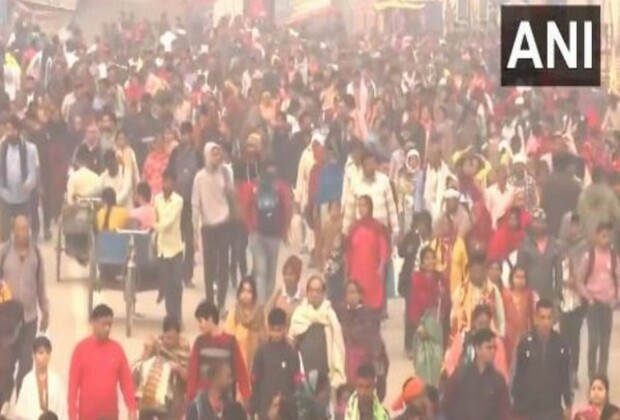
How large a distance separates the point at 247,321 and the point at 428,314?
0.75m

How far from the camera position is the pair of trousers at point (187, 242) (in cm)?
640

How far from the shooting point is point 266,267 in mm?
6379

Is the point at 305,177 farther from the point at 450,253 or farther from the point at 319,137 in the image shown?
the point at 450,253

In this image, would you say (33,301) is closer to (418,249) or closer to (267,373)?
(267,373)

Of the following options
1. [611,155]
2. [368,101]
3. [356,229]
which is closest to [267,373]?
[356,229]

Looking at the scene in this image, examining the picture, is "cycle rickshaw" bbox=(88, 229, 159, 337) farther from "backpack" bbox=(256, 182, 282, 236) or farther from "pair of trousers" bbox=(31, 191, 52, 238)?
"backpack" bbox=(256, 182, 282, 236)

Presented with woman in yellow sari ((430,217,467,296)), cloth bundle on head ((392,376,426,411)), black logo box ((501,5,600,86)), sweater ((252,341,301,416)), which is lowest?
cloth bundle on head ((392,376,426,411))

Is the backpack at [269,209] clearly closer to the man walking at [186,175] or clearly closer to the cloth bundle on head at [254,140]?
the cloth bundle on head at [254,140]

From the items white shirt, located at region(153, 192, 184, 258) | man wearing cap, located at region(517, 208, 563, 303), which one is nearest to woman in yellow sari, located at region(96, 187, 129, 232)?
white shirt, located at region(153, 192, 184, 258)

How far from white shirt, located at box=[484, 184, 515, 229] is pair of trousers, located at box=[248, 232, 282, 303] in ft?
2.90

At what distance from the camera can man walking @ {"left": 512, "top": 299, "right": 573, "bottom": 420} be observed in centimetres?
637

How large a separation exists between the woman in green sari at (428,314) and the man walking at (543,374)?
34cm

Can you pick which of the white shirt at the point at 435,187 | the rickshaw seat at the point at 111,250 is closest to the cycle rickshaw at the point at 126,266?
the rickshaw seat at the point at 111,250

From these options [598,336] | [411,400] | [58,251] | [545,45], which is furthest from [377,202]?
[58,251]
